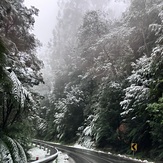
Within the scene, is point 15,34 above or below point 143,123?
above

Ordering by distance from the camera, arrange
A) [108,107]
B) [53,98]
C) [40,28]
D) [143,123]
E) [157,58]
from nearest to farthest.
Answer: [157,58] < [143,123] < [108,107] < [53,98] < [40,28]

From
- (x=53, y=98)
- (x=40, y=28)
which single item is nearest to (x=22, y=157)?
(x=53, y=98)

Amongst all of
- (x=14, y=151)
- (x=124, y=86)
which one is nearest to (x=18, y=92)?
(x=14, y=151)

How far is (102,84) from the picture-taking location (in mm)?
34656

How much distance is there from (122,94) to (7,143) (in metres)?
24.3

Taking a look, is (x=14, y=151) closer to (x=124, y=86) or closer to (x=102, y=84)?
(x=124, y=86)

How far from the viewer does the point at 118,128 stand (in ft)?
87.5

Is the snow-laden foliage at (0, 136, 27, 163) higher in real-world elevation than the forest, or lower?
lower

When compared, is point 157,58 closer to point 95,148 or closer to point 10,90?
point 10,90

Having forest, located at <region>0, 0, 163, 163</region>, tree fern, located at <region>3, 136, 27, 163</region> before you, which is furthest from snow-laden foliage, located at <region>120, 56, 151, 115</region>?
tree fern, located at <region>3, 136, 27, 163</region>

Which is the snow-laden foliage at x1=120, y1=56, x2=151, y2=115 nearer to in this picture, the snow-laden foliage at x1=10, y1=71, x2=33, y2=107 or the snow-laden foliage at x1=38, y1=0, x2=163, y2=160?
the snow-laden foliage at x1=38, y1=0, x2=163, y2=160

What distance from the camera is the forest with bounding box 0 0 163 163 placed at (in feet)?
15.5

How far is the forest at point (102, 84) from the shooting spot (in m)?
4.72

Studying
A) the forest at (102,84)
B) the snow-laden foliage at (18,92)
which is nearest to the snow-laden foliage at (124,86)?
the forest at (102,84)
